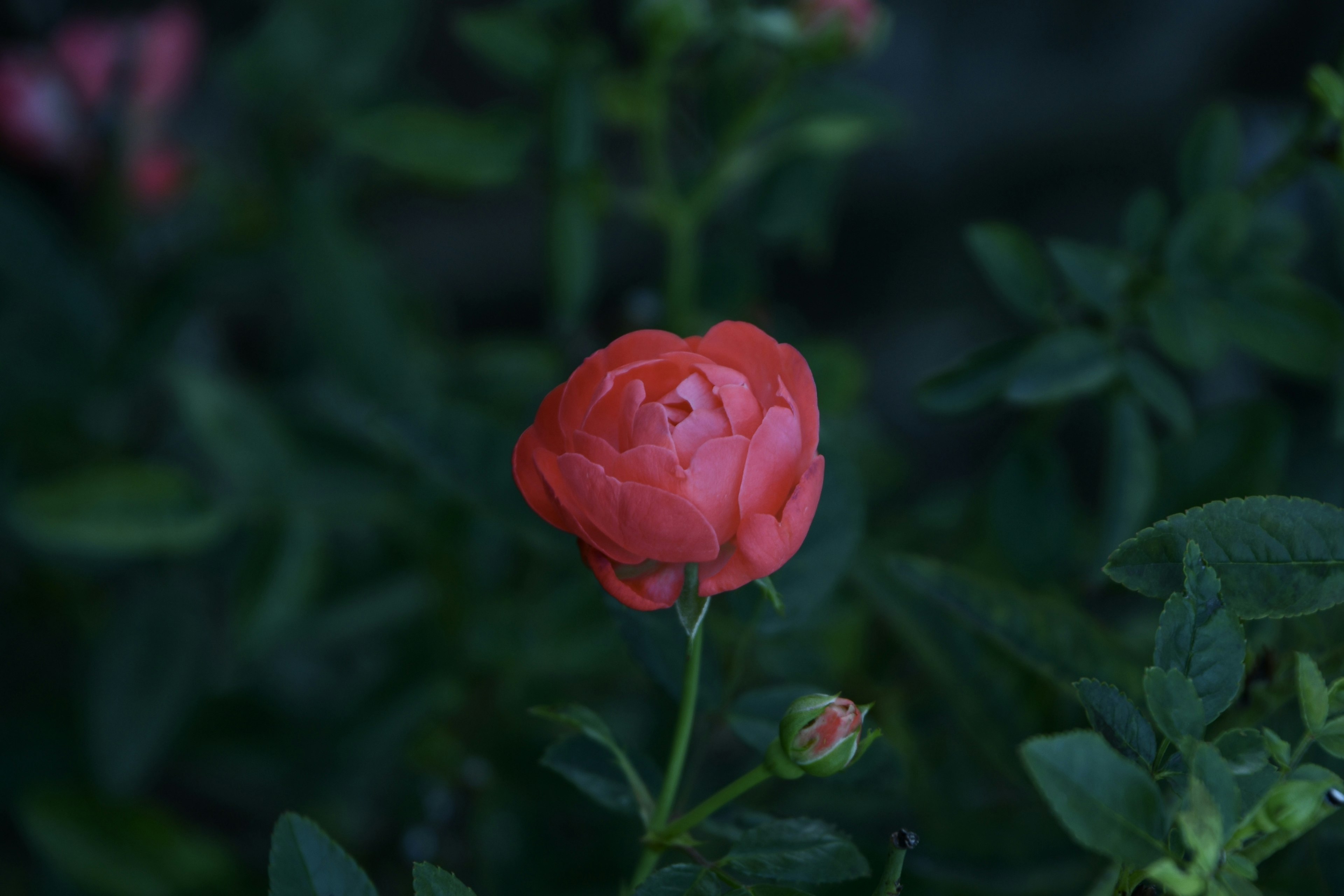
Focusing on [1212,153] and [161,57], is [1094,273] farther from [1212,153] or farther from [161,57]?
[161,57]

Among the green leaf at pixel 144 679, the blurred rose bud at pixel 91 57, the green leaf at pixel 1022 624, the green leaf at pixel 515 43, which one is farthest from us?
the blurred rose bud at pixel 91 57

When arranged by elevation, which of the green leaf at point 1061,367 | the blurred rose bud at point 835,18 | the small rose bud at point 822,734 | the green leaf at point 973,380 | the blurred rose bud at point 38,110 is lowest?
the blurred rose bud at point 38,110

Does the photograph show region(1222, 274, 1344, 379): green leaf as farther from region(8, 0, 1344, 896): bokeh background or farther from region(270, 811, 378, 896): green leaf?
region(270, 811, 378, 896): green leaf

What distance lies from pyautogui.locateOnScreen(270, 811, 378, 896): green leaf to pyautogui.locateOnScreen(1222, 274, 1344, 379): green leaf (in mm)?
601

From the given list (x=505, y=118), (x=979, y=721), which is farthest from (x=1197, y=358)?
(x=505, y=118)

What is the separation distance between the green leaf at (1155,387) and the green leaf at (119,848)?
0.94 metres

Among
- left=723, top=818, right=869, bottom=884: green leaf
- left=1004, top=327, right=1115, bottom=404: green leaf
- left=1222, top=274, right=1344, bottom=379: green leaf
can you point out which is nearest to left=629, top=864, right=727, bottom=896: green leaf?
left=723, top=818, right=869, bottom=884: green leaf

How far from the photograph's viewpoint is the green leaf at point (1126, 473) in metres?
0.63

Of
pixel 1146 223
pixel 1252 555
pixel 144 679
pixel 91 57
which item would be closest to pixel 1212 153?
pixel 1146 223

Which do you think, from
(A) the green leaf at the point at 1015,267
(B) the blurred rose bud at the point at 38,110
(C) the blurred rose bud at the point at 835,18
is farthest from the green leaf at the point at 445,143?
(B) the blurred rose bud at the point at 38,110

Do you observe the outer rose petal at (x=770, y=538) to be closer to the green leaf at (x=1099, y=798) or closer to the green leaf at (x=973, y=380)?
the green leaf at (x=1099, y=798)

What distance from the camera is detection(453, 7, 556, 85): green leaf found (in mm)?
844

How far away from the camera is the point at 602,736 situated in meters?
0.44

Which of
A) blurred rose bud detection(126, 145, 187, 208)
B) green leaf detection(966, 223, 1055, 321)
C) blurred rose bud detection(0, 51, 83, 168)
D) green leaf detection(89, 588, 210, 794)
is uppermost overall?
green leaf detection(966, 223, 1055, 321)
